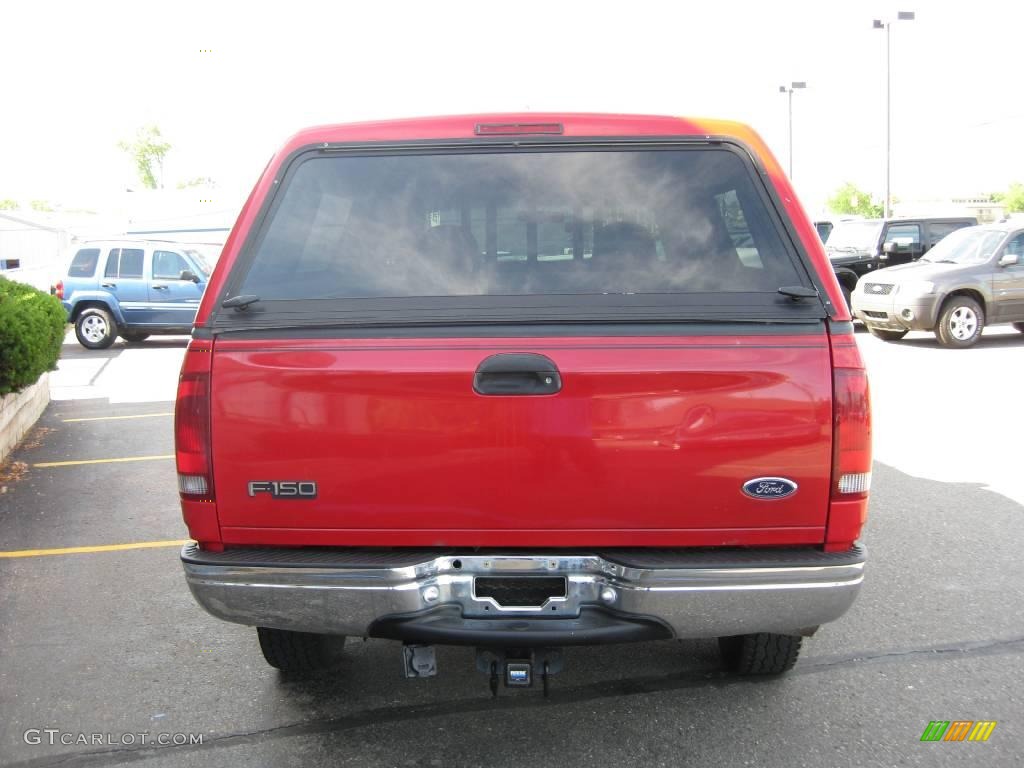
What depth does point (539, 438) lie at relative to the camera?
9.32 feet

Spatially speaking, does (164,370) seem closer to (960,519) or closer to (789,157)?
(960,519)

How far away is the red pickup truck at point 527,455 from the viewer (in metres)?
2.83

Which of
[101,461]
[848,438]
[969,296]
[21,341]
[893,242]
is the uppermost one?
[848,438]

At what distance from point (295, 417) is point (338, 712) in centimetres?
138

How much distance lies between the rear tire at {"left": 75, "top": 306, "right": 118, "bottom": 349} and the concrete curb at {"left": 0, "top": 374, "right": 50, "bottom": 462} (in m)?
6.96

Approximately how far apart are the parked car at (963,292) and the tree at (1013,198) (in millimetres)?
100552

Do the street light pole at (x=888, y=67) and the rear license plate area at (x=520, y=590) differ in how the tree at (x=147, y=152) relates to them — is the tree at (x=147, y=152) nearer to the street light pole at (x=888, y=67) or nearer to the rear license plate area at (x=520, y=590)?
the street light pole at (x=888, y=67)

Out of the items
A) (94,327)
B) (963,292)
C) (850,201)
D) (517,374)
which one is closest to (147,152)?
(850,201)

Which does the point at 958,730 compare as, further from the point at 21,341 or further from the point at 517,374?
the point at 21,341

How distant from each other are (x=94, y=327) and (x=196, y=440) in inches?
630

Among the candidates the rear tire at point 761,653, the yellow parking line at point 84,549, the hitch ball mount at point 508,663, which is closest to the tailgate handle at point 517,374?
the hitch ball mount at point 508,663

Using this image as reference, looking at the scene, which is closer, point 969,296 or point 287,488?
point 287,488

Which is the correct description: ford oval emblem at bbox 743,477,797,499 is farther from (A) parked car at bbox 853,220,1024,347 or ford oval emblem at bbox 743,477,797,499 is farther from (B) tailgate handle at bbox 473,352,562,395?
(A) parked car at bbox 853,220,1024,347

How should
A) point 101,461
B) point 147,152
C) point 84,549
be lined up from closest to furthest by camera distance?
A: 1. point 84,549
2. point 101,461
3. point 147,152
